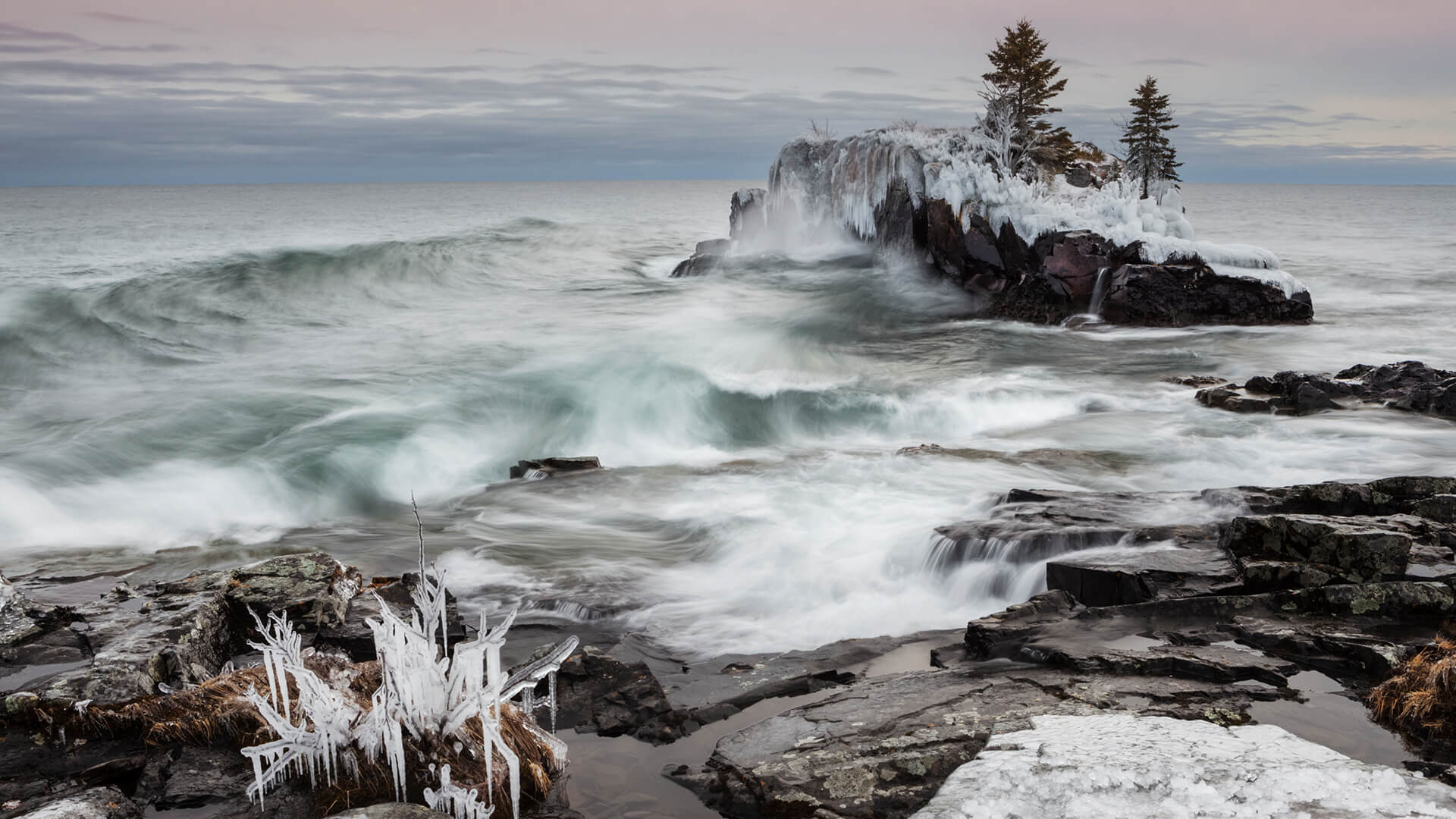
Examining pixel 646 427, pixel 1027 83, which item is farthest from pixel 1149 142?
pixel 646 427

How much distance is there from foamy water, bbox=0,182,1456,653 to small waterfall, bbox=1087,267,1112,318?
3.11 feet

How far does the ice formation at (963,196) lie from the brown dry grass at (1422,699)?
18430 mm

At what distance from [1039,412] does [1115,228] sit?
28.2 feet

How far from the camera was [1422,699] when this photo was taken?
4520 mm

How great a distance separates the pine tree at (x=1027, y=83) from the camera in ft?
93.6

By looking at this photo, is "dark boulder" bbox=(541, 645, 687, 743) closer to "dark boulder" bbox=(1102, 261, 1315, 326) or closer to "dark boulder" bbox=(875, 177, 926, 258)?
"dark boulder" bbox=(1102, 261, 1315, 326)

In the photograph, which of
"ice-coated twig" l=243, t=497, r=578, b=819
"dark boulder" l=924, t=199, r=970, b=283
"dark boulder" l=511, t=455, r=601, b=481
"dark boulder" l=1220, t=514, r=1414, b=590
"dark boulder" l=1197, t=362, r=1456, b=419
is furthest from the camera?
"dark boulder" l=924, t=199, r=970, b=283

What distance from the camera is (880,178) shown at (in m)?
28.2

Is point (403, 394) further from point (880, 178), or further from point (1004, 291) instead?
point (880, 178)

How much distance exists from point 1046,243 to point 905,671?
1854 centimetres

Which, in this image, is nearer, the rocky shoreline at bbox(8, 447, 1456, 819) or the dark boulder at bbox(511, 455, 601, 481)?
the rocky shoreline at bbox(8, 447, 1456, 819)

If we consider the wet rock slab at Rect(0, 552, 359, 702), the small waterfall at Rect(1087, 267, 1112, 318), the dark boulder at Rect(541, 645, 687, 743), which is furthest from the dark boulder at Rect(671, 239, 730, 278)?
the dark boulder at Rect(541, 645, 687, 743)

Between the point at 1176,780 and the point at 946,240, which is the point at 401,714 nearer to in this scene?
the point at 1176,780

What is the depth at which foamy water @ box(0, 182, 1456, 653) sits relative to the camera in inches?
351
